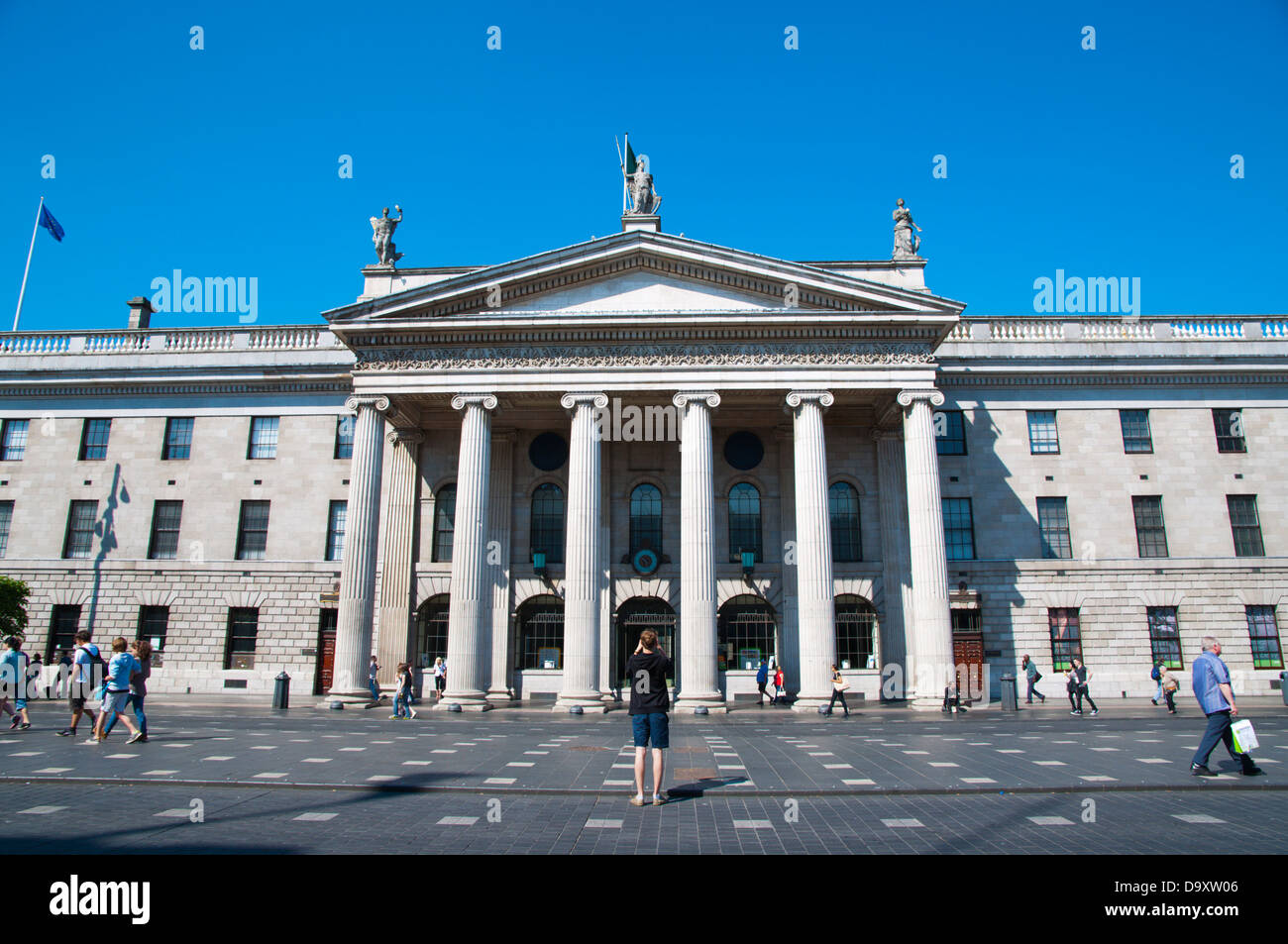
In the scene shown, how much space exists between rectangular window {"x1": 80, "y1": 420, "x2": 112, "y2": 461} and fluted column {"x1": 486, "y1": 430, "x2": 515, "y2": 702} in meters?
17.7

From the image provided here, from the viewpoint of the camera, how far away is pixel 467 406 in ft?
94.0

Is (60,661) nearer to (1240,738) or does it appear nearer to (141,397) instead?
(141,397)

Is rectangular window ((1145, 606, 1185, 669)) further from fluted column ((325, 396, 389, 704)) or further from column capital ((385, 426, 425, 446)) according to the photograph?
column capital ((385, 426, 425, 446))

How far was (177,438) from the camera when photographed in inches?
1373

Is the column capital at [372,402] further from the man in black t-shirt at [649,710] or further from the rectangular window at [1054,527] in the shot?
the rectangular window at [1054,527]

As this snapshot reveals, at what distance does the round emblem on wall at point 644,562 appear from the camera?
31.6 metres

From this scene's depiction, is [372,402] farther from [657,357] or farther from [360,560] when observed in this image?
[657,357]

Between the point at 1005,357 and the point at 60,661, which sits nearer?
the point at 60,661

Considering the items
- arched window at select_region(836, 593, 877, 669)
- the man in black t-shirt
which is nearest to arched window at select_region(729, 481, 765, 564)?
arched window at select_region(836, 593, 877, 669)

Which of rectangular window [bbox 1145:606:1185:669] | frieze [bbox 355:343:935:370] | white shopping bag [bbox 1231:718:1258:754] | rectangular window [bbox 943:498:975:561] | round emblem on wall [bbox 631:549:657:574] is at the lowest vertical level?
white shopping bag [bbox 1231:718:1258:754]

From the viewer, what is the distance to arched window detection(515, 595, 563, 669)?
31.8 metres

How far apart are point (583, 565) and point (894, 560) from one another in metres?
12.4

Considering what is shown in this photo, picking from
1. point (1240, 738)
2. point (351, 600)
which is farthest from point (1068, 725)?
point (351, 600)

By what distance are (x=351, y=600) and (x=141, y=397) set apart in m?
16.3
